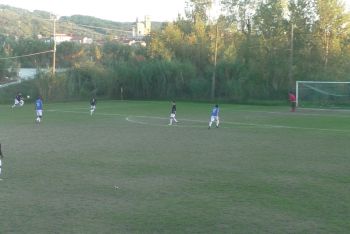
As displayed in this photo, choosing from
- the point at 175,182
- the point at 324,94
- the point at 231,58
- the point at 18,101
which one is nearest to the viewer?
the point at 175,182

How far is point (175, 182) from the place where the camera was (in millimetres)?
14000

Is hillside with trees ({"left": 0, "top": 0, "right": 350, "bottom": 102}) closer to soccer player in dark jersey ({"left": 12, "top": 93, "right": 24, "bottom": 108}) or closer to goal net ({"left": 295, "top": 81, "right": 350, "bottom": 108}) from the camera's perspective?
goal net ({"left": 295, "top": 81, "right": 350, "bottom": 108})

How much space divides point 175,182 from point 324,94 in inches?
1383

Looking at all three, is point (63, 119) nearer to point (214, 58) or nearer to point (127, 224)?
point (127, 224)

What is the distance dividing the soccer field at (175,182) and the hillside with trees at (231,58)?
94.8 ft

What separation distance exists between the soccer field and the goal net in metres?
19.9

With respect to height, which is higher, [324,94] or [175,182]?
[324,94]

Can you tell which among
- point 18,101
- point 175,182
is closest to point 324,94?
point 18,101

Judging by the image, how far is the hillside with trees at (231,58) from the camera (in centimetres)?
5309

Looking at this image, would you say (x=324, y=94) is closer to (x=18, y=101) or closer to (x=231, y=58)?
(x=231, y=58)

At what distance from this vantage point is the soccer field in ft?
33.3

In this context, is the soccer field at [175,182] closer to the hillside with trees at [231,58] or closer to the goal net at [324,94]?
the goal net at [324,94]

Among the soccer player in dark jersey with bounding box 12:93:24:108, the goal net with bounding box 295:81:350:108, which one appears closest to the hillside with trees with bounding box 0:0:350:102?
the goal net with bounding box 295:81:350:108

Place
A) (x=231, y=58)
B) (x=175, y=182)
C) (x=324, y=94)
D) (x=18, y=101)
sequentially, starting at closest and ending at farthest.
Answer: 1. (x=175, y=182)
2. (x=324, y=94)
3. (x=18, y=101)
4. (x=231, y=58)
